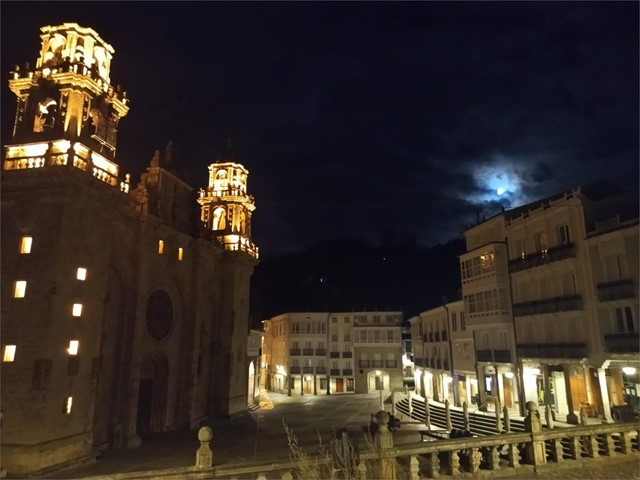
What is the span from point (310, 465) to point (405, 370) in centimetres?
6386

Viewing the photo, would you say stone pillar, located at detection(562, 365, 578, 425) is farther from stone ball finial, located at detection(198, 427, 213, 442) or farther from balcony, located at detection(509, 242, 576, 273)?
stone ball finial, located at detection(198, 427, 213, 442)

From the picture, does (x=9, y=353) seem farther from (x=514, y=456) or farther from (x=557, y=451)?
(x=557, y=451)

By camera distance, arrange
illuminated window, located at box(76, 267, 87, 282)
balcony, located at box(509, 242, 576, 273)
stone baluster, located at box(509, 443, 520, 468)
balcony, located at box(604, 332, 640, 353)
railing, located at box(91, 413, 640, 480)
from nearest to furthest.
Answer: railing, located at box(91, 413, 640, 480) < stone baluster, located at box(509, 443, 520, 468) < illuminated window, located at box(76, 267, 87, 282) < balcony, located at box(604, 332, 640, 353) < balcony, located at box(509, 242, 576, 273)

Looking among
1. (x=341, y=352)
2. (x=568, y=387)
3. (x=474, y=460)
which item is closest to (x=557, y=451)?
(x=474, y=460)

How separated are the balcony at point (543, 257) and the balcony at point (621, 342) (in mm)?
5612

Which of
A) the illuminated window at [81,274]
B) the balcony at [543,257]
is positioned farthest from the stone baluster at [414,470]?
the balcony at [543,257]

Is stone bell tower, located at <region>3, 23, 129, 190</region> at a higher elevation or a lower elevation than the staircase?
higher

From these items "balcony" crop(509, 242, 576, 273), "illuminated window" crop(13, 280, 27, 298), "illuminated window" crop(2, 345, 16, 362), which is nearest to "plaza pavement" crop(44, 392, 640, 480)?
"illuminated window" crop(2, 345, 16, 362)

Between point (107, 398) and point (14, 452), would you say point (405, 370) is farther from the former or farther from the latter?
point (14, 452)

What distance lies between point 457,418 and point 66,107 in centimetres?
3343

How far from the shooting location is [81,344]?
23.6 m

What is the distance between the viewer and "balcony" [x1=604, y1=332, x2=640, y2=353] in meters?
24.5

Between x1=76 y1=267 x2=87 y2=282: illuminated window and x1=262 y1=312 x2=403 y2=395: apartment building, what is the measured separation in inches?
1872

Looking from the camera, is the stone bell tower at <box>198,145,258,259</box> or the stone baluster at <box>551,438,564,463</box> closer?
the stone baluster at <box>551,438,564,463</box>
